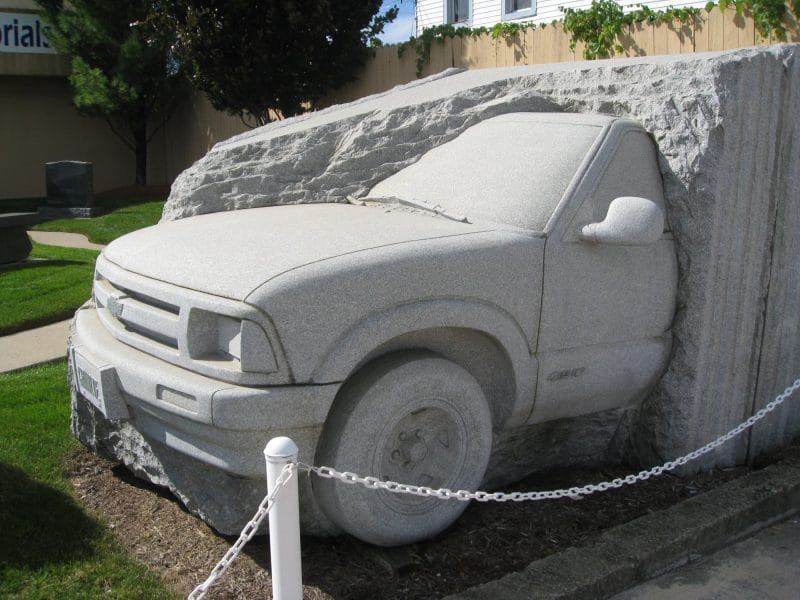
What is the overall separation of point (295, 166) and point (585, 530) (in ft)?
8.07

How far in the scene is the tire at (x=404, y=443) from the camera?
334 cm

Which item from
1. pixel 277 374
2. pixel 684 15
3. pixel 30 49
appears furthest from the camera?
pixel 30 49

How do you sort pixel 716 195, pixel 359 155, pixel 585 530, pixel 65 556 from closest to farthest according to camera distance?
pixel 65 556 → pixel 585 530 → pixel 716 195 → pixel 359 155

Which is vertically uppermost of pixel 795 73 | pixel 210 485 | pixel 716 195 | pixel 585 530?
pixel 795 73

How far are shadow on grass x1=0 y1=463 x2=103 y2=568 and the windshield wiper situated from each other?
198 centimetres

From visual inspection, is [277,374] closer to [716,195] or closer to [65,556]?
[65,556]

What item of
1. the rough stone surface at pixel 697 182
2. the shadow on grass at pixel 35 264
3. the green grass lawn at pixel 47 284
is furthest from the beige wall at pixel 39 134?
the rough stone surface at pixel 697 182

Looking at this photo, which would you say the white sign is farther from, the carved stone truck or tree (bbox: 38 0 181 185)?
the carved stone truck

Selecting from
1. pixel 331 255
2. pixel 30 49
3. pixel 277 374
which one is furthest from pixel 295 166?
pixel 30 49

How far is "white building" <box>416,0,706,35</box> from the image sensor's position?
47.0 ft

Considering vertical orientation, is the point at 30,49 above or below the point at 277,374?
above

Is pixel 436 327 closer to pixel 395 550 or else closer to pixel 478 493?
pixel 478 493

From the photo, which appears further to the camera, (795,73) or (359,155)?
(359,155)

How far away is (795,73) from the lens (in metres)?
4.39
